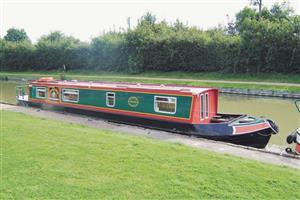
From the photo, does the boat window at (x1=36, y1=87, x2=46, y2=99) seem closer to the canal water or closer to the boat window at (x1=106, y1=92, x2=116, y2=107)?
the boat window at (x1=106, y1=92, x2=116, y2=107)

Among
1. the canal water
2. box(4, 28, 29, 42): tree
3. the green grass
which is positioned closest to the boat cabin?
the canal water

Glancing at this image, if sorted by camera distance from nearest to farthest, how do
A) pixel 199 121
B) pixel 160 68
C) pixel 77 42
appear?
1. pixel 199 121
2. pixel 160 68
3. pixel 77 42

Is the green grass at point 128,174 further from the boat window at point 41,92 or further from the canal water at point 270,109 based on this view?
the boat window at point 41,92

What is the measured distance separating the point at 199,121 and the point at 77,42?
28.9 meters

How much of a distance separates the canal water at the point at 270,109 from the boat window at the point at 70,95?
5.65 m

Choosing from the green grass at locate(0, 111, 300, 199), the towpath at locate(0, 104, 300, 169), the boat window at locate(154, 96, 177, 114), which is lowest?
the towpath at locate(0, 104, 300, 169)

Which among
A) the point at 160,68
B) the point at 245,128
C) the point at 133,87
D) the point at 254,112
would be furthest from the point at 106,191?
the point at 160,68

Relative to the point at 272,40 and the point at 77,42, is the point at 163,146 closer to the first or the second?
the point at 272,40

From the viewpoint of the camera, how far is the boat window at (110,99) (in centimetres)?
962

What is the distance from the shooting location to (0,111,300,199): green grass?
3562 millimetres

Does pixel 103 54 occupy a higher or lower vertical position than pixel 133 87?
higher

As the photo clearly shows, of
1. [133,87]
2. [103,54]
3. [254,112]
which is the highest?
[103,54]

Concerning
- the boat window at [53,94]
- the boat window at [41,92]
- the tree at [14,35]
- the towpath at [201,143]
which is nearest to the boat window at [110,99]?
the towpath at [201,143]

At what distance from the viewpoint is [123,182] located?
382 centimetres
